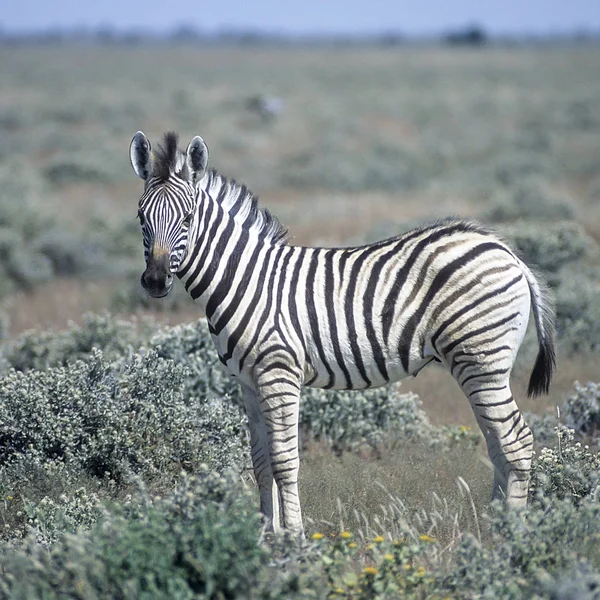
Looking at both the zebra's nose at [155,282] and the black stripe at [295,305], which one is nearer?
the zebra's nose at [155,282]

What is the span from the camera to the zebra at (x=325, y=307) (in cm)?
546

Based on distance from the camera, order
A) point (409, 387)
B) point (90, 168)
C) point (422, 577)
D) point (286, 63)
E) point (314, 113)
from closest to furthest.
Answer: point (422, 577) → point (409, 387) → point (90, 168) → point (314, 113) → point (286, 63)

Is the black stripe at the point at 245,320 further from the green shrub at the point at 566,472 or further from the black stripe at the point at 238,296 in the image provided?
the green shrub at the point at 566,472

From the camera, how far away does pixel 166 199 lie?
17.9 feet

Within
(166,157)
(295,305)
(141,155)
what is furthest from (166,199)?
(295,305)

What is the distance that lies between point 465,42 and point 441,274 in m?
158

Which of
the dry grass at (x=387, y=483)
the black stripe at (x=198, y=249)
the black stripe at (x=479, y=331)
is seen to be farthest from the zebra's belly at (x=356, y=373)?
the black stripe at (x=198, y=249)

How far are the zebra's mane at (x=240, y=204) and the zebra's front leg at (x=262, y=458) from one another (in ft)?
3.44

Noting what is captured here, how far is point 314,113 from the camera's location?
4634 cm

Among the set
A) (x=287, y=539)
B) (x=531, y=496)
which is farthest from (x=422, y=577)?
(x=531, y=496)

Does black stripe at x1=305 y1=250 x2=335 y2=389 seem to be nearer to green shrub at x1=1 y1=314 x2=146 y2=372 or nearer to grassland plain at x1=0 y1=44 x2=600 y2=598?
grassland plain at x1=0 y1=44 x2=600 y2=598

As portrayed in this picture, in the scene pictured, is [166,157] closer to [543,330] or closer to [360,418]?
[543,330]

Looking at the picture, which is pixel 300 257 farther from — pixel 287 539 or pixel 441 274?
pixel 287 539

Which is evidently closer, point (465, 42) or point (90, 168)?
point (90, 168)
